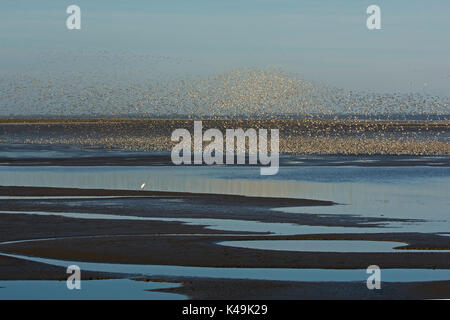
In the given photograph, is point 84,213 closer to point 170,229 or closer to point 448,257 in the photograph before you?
point 170,229

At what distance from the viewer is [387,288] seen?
42.6 ft

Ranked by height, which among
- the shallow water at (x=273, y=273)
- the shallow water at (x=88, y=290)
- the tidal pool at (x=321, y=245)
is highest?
the tidal pool at (x=321, y=245)

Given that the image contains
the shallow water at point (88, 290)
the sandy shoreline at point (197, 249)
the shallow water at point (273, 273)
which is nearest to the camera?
the shallow water at point (88, 290)

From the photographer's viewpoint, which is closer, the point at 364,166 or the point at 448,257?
→ the point at 448,257

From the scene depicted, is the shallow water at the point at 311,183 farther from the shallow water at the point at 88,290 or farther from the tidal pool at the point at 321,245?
the shallow water at the point at 88,290

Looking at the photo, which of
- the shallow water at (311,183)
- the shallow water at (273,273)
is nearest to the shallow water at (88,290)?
the shallow water at (273,273)

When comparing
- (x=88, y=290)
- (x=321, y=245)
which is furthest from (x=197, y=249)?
(x=88, y=290)

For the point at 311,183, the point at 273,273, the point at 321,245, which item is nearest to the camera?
the point at 273,273

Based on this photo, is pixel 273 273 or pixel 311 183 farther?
pixel 311 183

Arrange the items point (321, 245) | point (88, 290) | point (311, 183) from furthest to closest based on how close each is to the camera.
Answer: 1. point (311, 183)
2. point (321, 245)
3. point (88, 290)

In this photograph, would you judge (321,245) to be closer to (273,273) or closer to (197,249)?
(197,249)

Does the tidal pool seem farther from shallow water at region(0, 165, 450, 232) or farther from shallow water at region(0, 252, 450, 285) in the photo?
shallow water at region(0, 165, 450, 232)

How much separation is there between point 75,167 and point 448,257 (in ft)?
82.7
